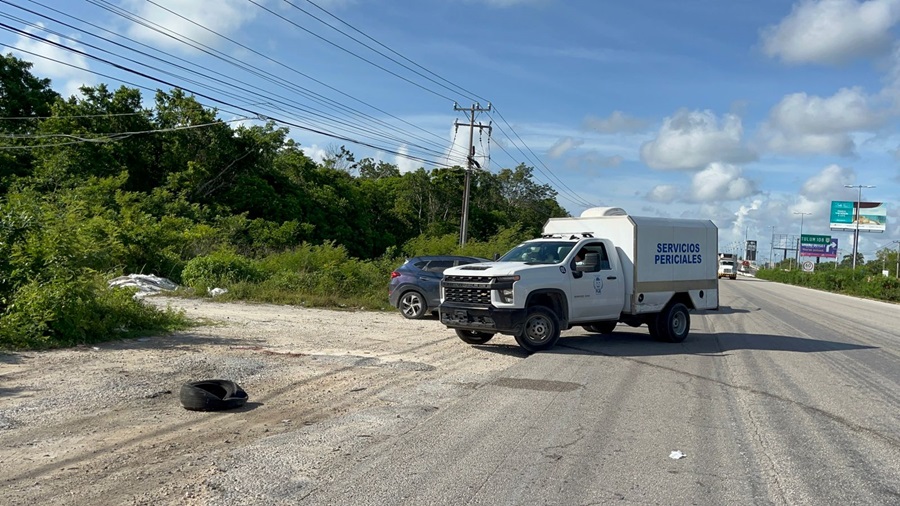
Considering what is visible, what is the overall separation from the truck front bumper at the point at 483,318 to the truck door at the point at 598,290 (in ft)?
4.57

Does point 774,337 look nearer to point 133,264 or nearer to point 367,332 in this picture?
point 367,332

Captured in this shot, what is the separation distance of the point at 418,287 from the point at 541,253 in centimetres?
529

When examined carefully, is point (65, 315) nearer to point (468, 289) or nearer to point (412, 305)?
point (468, 289)

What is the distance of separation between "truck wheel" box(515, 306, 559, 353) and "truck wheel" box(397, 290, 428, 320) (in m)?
6.04

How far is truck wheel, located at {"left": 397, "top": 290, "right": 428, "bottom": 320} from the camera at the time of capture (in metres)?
18.2

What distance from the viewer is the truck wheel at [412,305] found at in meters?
18.2

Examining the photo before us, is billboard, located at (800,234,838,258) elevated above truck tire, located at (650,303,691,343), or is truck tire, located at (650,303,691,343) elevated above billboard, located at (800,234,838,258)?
billboard, located at (800,234,838,258)

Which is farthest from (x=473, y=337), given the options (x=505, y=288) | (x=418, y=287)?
(x=418, y=287)

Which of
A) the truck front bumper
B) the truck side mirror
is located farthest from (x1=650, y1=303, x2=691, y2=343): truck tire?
the truck front bumper

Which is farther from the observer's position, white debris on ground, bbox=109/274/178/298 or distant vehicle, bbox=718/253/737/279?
distant vehicle, bbox=718/253/737/279

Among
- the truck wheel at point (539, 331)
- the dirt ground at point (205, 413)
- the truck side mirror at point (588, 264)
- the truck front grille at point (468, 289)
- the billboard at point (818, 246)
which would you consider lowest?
the dirt ground at point (205, 413)

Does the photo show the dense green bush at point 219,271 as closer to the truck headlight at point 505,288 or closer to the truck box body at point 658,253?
the truck box body at point 658,253

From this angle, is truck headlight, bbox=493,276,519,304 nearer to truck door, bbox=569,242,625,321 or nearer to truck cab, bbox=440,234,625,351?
truck cab, bbox=440,234,625,351

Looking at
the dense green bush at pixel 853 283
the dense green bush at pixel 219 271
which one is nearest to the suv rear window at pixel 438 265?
the dense green bush at pixel 219 271
